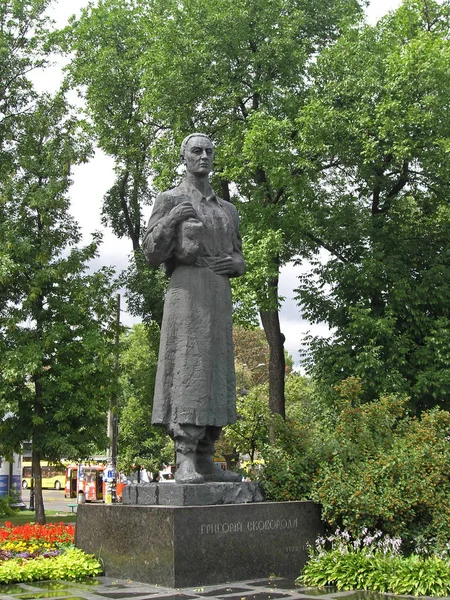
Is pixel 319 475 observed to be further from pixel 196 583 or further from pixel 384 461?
pixel 196 583

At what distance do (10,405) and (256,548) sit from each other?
12.3m

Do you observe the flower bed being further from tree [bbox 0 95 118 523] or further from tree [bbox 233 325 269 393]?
tree [bbox 233 325 269 393]

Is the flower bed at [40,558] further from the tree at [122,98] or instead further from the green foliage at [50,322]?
the tree at [122,98]

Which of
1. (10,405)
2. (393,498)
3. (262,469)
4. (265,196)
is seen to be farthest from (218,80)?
(393,498)

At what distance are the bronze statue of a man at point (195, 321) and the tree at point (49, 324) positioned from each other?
36.8ft

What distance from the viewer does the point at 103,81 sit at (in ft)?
84.1

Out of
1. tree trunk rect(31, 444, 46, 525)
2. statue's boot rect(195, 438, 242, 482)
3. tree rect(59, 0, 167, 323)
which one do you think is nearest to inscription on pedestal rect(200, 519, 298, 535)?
statue's boot rect(195, 438, 242, 482)

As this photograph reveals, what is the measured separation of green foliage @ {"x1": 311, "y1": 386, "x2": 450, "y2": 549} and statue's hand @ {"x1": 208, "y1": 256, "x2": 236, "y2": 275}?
2.61m

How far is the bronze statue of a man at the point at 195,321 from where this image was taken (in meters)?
8.37

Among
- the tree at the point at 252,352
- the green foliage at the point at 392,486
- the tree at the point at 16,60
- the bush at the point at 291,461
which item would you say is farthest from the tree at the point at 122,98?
the tree at the point at 252,352

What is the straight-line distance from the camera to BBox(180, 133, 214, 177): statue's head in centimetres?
890

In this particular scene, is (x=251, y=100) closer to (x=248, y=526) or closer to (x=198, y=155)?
(x=198, y=155)

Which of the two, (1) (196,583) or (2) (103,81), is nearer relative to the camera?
(1) (196,583)

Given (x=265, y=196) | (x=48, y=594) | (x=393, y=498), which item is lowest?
(x=48, y=594)
